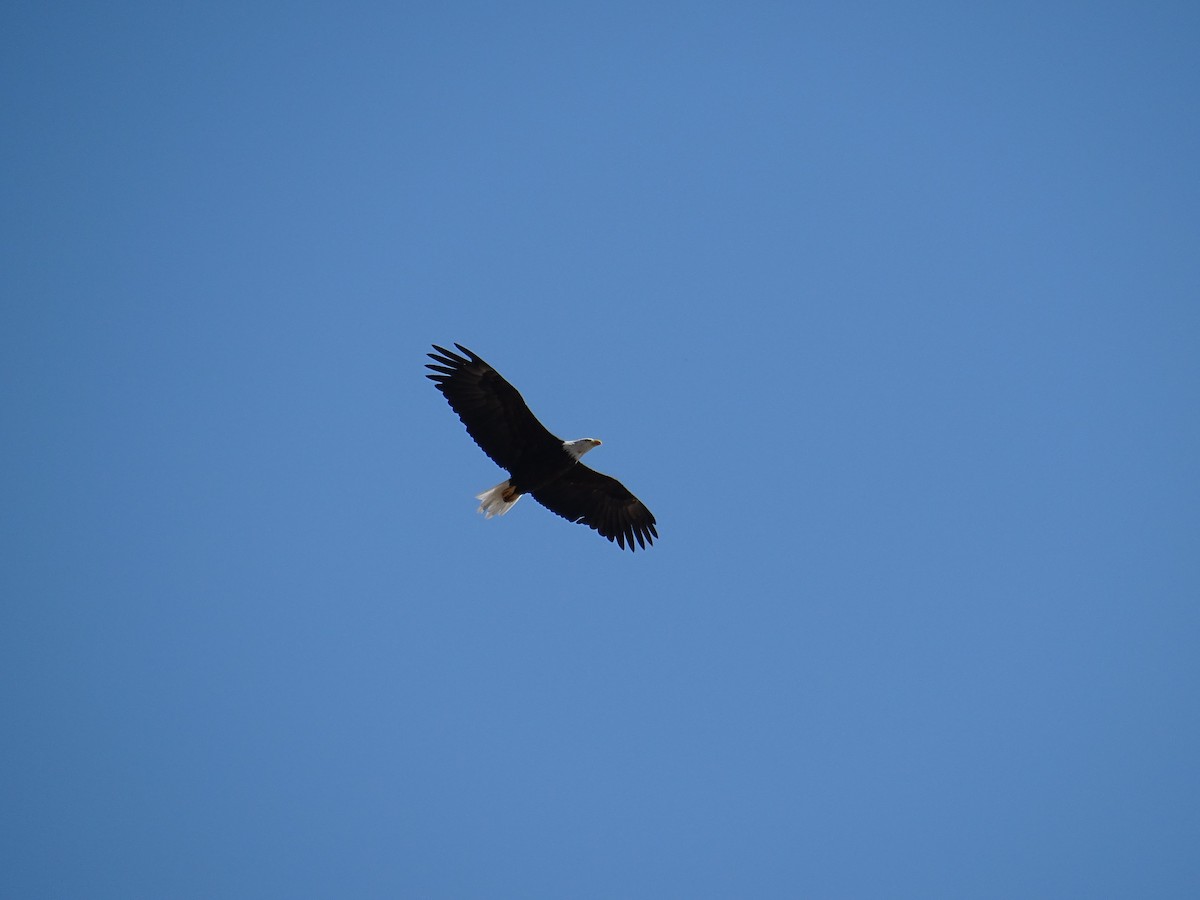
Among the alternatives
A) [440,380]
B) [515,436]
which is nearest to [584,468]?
[515,436]

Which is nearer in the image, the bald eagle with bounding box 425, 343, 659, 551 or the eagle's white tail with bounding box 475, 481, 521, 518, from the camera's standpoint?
the bald eagle with bounding box 425, 343, 659, 551

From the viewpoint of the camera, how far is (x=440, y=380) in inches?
420

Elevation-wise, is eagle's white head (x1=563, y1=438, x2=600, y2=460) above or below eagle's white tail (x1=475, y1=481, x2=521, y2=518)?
above

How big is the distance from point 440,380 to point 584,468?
6.88ft

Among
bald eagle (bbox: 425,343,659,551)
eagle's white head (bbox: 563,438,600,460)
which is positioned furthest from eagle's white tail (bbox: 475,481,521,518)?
eagle's white head (bbox: 563,438,600,460)

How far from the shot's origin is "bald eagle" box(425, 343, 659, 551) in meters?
10.6

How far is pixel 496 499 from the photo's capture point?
1150cm

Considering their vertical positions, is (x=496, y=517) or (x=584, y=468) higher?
(x=584, y=468)

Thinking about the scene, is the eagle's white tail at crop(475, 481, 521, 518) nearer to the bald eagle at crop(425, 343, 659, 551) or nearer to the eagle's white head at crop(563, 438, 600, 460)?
the bald eagle at crop(425, 343, 659, 551)

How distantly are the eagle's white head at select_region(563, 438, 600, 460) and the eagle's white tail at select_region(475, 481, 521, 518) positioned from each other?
93cm

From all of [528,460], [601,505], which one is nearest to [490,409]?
[528,460]

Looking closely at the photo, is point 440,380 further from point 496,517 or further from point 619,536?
point 619,536

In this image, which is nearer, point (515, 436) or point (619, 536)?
point (515, 436)

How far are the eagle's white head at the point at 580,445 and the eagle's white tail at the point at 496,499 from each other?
0.93m
